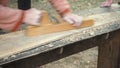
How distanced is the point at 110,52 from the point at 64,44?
80 centimetres

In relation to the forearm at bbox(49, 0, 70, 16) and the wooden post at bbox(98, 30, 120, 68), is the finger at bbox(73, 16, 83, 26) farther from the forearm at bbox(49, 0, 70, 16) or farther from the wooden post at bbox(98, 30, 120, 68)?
the wooden post at bbox(98, 30, 120, 68)

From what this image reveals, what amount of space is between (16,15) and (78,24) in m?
0.59

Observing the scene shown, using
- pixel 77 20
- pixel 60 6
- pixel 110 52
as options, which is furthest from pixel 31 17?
pixel 110 52

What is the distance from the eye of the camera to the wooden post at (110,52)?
2.55m

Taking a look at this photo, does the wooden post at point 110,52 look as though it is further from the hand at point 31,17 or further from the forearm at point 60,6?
the hand at point 31,17

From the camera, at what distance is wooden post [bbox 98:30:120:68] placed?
2.55 meters

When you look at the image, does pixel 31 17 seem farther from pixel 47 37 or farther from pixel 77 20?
pixel 77 20

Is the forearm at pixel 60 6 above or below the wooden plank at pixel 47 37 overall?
above

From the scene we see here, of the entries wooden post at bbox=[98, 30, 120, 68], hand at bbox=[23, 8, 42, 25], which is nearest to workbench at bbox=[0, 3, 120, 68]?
wooden post at bbox=[98, 30, 120, 68]

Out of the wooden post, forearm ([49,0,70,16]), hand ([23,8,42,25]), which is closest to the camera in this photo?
hand ([23,8,42,25])

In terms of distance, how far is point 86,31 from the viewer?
2189mm

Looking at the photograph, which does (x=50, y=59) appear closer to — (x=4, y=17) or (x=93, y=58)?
(x=4, y=17)

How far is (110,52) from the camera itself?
2.67 meters

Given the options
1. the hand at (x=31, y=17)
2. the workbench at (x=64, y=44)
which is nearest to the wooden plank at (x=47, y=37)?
the workbench at (x=64, y=44)
